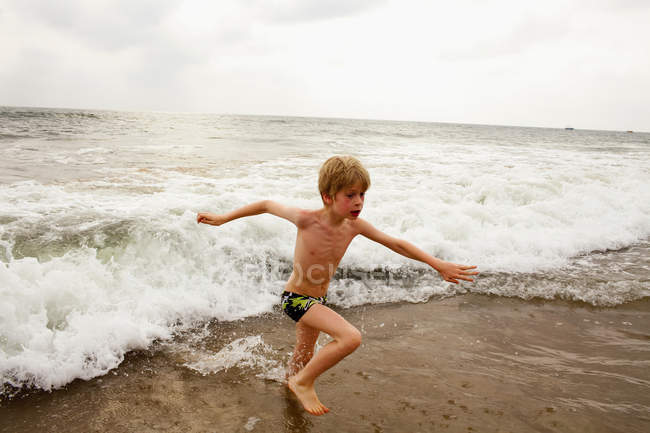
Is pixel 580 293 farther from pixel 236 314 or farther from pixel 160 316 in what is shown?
pixel 160 316

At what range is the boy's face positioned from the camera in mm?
2238

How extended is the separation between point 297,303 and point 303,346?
→ 39 cm

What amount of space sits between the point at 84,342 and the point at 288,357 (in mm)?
1551

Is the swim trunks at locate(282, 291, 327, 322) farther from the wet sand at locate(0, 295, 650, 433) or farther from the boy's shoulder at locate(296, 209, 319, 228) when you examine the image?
the wet sand at locate(0, 295, 650, 433)

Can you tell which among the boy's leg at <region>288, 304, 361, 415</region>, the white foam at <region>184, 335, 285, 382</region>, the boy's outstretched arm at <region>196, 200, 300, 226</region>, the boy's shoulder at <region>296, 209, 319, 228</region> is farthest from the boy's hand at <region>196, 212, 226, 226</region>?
the white foam at <region>184, 335, 285, 382</region>

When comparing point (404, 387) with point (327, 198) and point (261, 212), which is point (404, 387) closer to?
point (327, 198)

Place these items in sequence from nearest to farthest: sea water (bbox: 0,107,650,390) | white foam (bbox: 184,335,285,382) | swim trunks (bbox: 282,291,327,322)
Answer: swim trunks (bbox: 282,291,327,322), white foam (bbox: 184,335,285,382), sea water (bbox: 0,107,650,390)

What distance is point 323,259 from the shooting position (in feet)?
8.44

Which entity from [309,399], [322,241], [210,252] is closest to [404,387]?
[309,399]

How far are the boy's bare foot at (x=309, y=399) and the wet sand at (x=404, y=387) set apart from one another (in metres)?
0.07

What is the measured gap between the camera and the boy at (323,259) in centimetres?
226

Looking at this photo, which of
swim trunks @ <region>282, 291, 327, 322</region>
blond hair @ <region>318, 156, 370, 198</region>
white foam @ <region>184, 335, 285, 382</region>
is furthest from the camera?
white foam @ <region>184, 335, 285, 382</region>

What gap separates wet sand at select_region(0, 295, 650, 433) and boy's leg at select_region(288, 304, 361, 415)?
0.11 meters

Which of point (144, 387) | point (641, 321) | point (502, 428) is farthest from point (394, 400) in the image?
point (641, 321)
